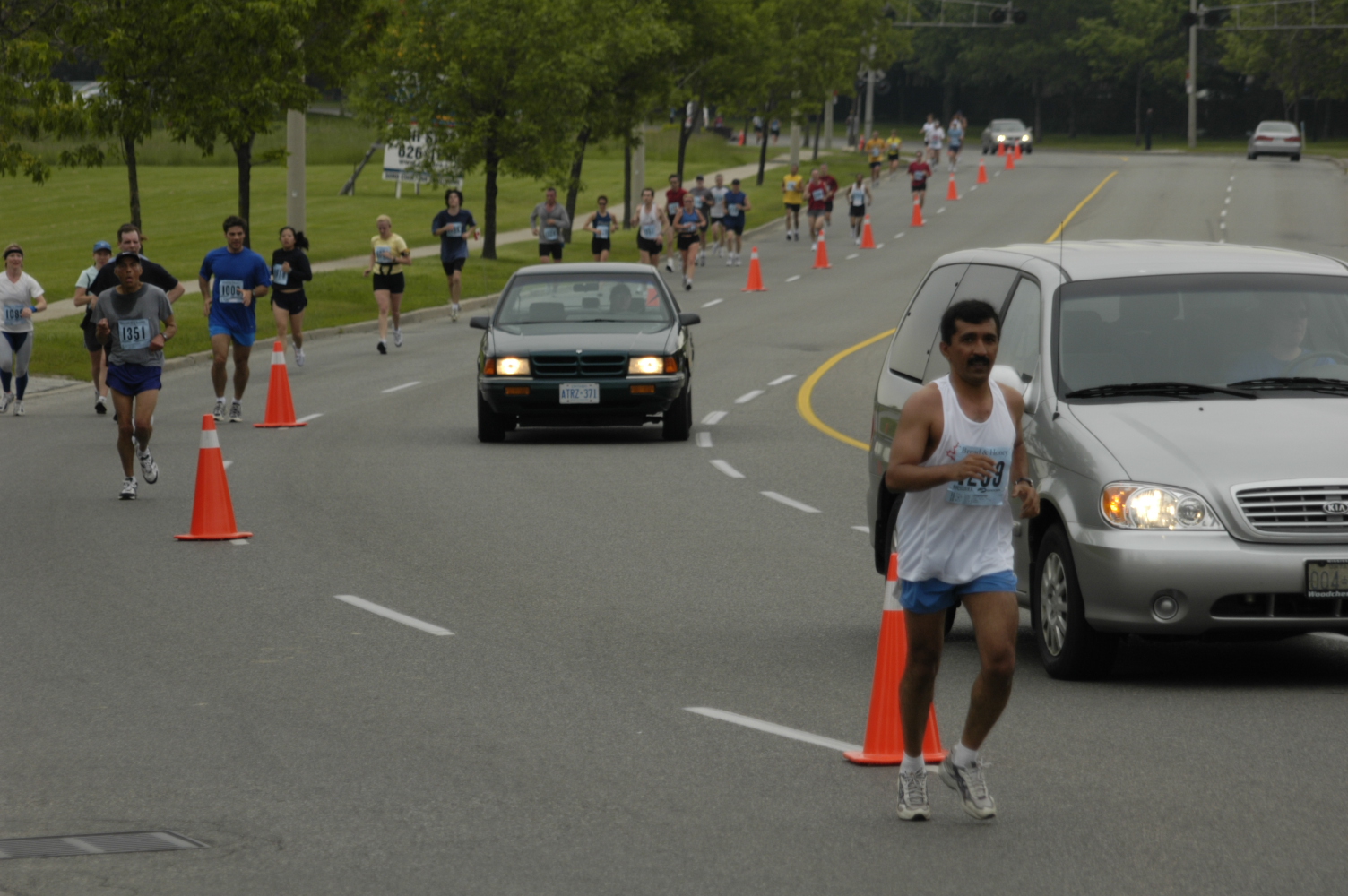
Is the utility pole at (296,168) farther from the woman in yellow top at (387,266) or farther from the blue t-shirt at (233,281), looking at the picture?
the blue t-shirt at (233,281)

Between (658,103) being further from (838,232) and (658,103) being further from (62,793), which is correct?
(62,793)

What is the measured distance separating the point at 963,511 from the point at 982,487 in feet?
0.33

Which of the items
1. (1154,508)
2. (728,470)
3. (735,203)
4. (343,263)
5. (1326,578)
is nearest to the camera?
(1326,578)

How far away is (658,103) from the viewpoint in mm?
52938

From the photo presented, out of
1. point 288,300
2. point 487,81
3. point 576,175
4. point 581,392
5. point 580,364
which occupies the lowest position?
point 581,392

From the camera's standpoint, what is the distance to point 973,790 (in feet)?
21.1

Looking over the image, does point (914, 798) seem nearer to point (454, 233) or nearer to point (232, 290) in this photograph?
point (232, 290)

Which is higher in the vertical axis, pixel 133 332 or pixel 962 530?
pixel 133 332

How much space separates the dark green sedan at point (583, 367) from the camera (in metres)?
19.0

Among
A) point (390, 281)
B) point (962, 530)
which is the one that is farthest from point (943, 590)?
point (390, 281)

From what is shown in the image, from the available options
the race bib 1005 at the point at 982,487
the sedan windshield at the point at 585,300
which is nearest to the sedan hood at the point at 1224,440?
the race bib 1005 at the point at 982,487

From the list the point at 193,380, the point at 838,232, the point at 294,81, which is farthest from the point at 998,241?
the point at 193,380

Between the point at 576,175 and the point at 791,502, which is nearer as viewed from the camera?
the point at 791,502

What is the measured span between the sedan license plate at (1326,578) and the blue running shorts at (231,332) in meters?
14.2
